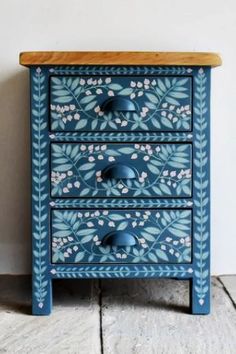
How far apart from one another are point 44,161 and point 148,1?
732 millimetres

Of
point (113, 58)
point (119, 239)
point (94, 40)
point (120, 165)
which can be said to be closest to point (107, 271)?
point (119, 239)

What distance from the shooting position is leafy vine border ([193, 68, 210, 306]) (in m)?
1.52

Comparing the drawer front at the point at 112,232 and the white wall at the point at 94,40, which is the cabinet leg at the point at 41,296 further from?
the white wall at the point at 94,40

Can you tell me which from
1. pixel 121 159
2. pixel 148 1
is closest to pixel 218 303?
pixel 121 159

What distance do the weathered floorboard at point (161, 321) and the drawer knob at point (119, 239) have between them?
0.69ft

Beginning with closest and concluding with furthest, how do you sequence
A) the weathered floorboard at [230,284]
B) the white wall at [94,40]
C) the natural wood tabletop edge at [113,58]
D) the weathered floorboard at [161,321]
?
the weathered floorboard at [161,321], the natural wood tabletop edge at [113,58], the weathered floorboard at [230,284], the white wall at [94,40]

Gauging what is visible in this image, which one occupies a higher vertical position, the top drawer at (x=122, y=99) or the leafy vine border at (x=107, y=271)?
the top drawer at (x=122, y=99)

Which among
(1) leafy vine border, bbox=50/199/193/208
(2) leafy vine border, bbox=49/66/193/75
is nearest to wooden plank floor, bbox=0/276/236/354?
(1) leafy vine border, bbox=50/199/193/208

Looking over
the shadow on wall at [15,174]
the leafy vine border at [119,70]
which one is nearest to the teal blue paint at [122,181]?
the leafy vine border at [119,70]

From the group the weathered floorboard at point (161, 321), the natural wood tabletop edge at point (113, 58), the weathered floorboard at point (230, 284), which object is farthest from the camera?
the weathered floorboard at point (230, 284)

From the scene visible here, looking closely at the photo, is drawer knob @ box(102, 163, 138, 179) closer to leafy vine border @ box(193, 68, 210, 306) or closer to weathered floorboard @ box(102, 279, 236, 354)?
leafy vine border @ box(193, 68, 210, 306)

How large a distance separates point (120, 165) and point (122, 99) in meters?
0.18

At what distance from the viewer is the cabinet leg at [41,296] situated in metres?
1.55

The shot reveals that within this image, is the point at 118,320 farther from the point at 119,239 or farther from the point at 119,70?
the point at 119,70
